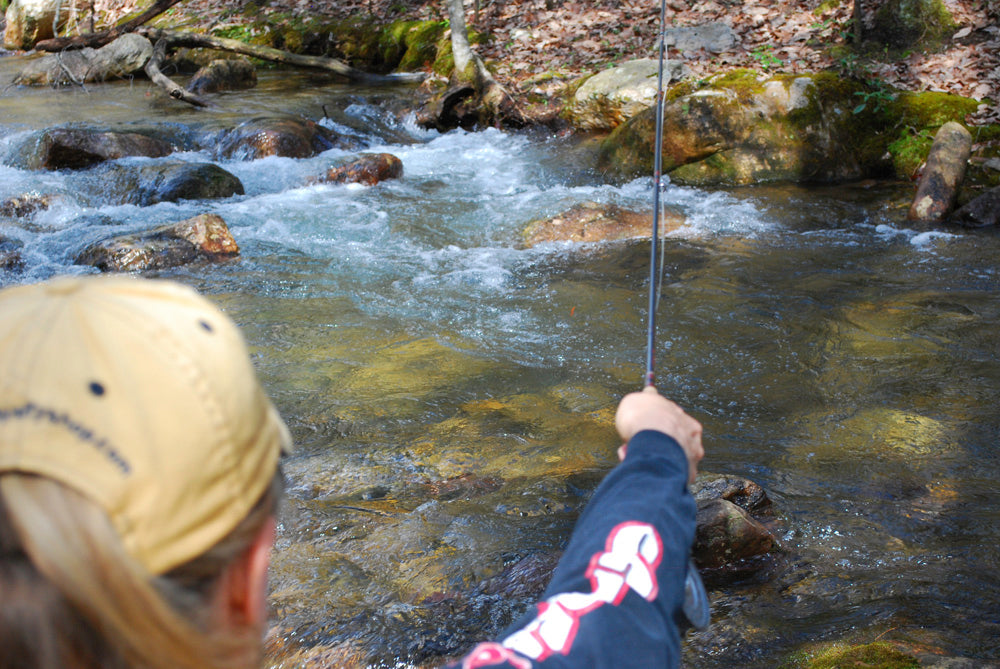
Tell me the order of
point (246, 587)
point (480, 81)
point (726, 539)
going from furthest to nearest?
point (480, 81)
point (726, 539)
point (246, 587)

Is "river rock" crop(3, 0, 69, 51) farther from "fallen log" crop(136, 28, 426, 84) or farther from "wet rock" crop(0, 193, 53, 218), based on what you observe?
"wet rock" crop(0, 193, 53, 218)

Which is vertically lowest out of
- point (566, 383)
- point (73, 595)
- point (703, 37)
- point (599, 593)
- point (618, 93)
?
point (566, 383)

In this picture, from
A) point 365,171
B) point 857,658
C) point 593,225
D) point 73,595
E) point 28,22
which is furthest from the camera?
point 28,22

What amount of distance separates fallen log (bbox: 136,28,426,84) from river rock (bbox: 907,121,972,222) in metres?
8.90

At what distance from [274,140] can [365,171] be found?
66.1 inches

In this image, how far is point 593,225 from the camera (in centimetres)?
745

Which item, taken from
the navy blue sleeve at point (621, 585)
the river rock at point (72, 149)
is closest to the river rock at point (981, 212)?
the navy blue sleeve at point (621, 585)

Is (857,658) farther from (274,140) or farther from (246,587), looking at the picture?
(274,140)

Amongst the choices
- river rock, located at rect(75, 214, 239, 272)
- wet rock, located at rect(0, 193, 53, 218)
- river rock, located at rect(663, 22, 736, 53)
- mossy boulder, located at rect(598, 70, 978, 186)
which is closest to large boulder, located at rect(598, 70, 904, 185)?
mossy boulder, located at rect(598, 70, 978, 186)

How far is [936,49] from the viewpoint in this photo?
30.6ft

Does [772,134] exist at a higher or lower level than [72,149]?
higher

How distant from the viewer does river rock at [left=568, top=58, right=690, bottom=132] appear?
10.2m

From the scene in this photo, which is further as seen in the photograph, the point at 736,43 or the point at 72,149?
the point at 736,43

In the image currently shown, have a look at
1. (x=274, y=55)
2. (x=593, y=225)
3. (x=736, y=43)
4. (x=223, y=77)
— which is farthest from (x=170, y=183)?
(x=736, y=43)
